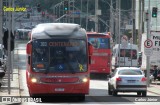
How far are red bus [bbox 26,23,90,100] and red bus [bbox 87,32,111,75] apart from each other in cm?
2273

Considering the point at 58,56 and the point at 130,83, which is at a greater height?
the point at 58,56

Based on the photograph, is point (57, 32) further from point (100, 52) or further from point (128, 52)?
point (128, 52)

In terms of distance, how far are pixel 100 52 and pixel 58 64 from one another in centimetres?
2436

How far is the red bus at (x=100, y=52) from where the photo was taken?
2089 inches

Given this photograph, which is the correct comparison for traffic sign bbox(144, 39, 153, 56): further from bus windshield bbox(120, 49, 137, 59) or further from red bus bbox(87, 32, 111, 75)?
bus windshield bbox(120, 49, 137, 59)

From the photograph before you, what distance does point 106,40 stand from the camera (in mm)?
53250

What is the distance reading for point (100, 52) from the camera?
5372cm

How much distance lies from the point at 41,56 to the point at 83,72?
195 cm

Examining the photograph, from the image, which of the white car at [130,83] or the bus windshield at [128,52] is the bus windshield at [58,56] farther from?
the bus windshield at [128,52]

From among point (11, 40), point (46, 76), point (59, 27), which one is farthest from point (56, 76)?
point (11, 40)

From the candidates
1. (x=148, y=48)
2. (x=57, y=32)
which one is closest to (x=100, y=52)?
(x=148, y=48)

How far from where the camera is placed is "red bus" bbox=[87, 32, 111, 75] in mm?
53062

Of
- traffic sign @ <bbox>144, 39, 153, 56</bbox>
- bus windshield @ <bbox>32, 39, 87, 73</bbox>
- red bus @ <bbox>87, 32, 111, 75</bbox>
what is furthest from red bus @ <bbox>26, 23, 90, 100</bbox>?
red bus @ <bbox>87, 32, 111, 75</bbox>

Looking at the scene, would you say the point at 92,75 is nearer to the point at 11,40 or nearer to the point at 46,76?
the point at 11,40
